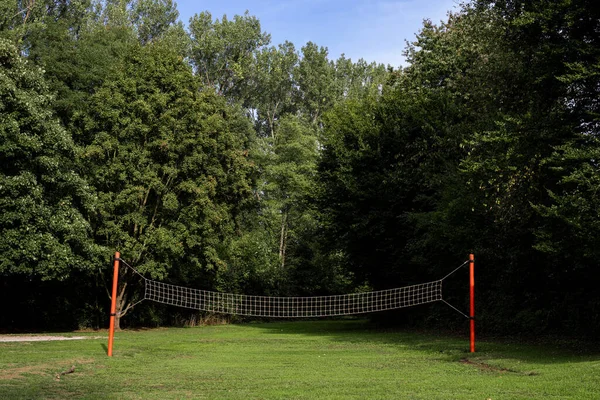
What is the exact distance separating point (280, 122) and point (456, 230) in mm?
31085

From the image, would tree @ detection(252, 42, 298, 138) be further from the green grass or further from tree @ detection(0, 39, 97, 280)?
the green grass

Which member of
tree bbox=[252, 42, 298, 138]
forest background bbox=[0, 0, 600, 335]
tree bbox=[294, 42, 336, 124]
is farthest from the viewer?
tree bbox=[294, 42, 336, 124]

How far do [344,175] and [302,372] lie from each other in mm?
15470

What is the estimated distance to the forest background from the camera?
13852 millimetres

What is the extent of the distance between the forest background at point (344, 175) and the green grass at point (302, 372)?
3.17 metres

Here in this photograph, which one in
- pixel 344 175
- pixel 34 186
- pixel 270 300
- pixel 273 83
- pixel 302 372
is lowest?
pixel 302 372

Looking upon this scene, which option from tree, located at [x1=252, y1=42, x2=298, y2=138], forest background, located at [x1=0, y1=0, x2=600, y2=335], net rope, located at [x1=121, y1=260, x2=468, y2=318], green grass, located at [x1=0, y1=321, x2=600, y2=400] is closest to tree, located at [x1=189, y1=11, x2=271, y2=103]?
tree, located at [x1=252, y1=42, x2=298, y2=138]

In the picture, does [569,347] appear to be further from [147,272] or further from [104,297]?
[104,297]

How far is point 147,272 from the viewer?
87.0ft

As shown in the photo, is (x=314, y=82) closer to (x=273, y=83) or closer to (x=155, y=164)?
(x=273, y=83)

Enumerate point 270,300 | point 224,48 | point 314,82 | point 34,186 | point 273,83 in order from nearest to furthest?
1. point 34,186
2. point 270,300
3. point 224,48
4. point 273,83
5. point 314,82

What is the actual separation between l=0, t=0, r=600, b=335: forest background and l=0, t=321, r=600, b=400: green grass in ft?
10.4

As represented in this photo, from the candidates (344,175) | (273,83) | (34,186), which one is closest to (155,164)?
(34,186)

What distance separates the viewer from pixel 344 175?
25.9 meters
